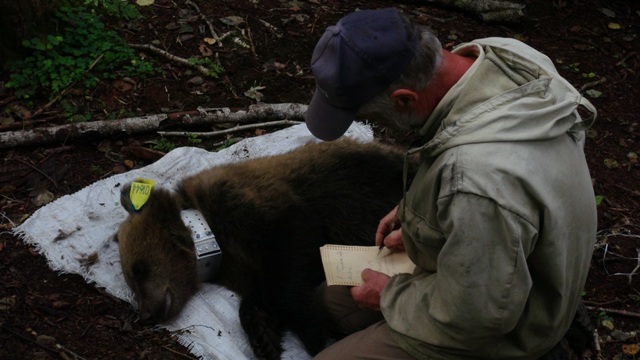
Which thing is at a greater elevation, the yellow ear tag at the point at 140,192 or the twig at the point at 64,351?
the yellow ear tag at the point at 140,192

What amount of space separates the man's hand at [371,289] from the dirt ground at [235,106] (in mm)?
1376

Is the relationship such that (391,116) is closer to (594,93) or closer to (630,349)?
(630,349)

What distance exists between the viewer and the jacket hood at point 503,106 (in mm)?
2934

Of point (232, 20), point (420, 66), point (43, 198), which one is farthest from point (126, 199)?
point (232, 20)

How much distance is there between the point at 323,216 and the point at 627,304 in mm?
2339

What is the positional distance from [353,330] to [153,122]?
8.84 ft

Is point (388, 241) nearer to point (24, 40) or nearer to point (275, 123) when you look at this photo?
point (275, 123)

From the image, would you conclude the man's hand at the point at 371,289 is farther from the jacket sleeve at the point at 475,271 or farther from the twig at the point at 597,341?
the twig at the point at 597,341

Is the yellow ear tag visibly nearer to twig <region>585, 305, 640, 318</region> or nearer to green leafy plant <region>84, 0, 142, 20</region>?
green leafy plant <region>84, 0, 142, 20</region>

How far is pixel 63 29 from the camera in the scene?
661cm

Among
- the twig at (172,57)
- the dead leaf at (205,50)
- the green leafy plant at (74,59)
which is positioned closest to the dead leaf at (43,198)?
the green leafy plant at (74,59)

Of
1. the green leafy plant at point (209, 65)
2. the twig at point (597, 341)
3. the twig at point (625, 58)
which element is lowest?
the twig at point (597, 341)

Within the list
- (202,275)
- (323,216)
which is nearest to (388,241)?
(323,216)

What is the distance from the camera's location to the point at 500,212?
2.78 m
